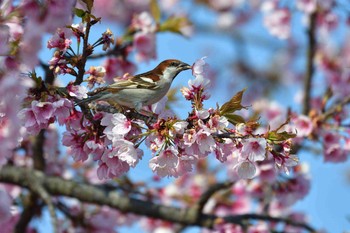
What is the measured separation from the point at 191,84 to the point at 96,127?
38 cm

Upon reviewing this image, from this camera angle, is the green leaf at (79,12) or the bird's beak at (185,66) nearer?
the green leaf at (79,12)

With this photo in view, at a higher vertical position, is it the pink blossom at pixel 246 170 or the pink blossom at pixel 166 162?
the pink blossom at pixel 246 170

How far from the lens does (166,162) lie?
2188 mm

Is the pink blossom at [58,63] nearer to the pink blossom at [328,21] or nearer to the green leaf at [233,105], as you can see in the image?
the green leaf at [233,105]

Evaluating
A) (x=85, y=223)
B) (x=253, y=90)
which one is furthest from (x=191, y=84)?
(x=253, y=90)

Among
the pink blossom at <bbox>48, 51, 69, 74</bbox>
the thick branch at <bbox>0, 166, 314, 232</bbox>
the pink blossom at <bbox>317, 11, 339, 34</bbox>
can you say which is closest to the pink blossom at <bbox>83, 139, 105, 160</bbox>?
the pink blossom at <bbox>48, 51, 69, 74</bbox>

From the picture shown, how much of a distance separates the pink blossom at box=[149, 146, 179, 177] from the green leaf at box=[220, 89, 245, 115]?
0.22 meters

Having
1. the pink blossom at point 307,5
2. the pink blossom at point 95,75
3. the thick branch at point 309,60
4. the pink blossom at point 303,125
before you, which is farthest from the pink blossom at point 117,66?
the pink blossom at point 307,5

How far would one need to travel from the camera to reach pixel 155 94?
239cm

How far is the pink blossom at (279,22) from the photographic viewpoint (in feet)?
19.4

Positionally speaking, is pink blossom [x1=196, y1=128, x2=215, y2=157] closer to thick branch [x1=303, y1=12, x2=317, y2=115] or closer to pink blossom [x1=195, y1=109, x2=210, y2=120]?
pink blossom [x1=195, y1=109, x2=210, y2=120]

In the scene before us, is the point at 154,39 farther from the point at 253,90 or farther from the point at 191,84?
the point at 253,90

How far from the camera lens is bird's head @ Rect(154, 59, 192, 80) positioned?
98.1 inches

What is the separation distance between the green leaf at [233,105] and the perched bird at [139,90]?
0.34 meters
